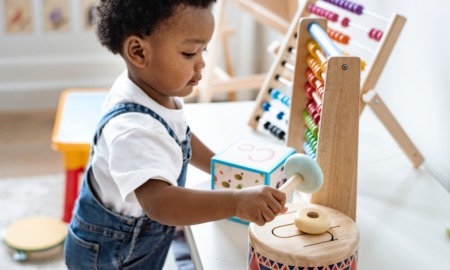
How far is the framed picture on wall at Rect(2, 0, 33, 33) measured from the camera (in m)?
2.33

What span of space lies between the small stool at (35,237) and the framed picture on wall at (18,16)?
93cm

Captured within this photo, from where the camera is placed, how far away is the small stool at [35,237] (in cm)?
160

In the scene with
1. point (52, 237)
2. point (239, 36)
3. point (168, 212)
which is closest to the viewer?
point (168, 212)

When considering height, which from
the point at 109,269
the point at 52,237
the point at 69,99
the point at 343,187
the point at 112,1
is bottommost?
the point at 52,237

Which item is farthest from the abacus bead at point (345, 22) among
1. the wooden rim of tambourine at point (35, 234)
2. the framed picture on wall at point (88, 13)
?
the framed picture on wall at point (88, 13)

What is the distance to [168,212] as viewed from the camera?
0.76m

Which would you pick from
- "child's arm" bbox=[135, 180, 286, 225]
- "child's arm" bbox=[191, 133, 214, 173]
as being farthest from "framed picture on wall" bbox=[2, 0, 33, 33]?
"child's arm" bbox=[135, 180, 286, 225]

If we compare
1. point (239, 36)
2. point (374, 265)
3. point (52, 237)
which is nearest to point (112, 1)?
point (374, 265)

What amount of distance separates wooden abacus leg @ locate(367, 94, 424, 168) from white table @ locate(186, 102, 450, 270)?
0.02 metres

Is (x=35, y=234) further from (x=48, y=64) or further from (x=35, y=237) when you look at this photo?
(x=48, y=64)

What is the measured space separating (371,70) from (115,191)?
473 millimetres

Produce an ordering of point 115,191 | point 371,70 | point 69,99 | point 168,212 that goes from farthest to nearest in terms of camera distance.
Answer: point 69,99
point 371,70
point 115,191
point 168,212

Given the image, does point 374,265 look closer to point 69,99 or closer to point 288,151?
point 288,151

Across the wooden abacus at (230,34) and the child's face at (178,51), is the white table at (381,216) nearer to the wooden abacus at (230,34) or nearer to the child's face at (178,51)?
the child's face at (178,51)
